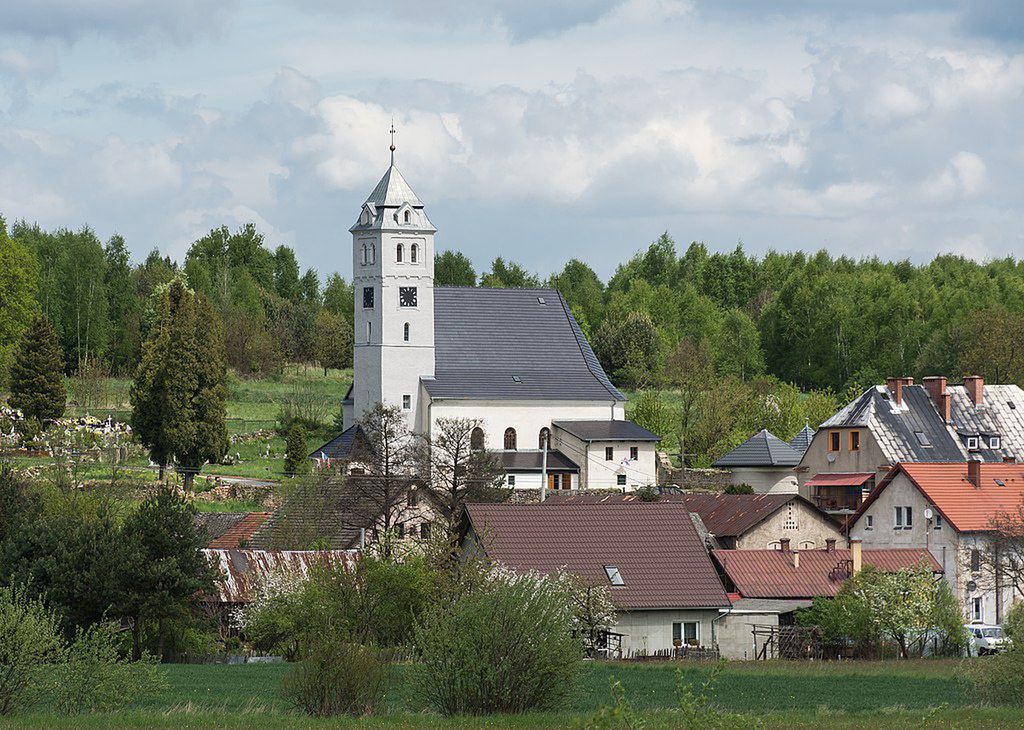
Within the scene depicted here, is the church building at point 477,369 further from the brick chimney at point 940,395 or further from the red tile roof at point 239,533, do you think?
the red tile roof at point 239,533

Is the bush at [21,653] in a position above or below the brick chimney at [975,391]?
below

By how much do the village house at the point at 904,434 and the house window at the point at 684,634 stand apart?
21232 millimetres

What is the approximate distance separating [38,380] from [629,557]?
126ft

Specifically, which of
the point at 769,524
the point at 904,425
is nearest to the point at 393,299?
the point at 904,425

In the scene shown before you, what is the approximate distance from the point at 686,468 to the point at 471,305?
1188 cm

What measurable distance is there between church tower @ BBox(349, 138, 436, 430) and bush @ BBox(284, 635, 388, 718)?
5331 cm

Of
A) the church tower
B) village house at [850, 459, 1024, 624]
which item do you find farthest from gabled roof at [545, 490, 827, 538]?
the church tower

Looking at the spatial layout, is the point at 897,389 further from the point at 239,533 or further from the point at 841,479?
the point at 239,533

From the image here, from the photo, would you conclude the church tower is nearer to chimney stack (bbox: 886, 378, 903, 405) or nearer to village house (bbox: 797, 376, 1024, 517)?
village house (bbox: 797, 376, 1024, 517)

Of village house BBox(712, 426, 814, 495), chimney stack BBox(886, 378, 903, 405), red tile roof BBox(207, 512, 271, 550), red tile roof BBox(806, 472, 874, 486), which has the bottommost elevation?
red tile roof BBox(207, 512, 271, 550)

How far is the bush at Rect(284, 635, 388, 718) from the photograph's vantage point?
901 inches

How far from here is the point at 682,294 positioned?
12638 centimetres

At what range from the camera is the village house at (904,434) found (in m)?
63.3

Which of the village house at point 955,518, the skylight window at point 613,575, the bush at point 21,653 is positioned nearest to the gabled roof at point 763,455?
the village house at point 955,518
